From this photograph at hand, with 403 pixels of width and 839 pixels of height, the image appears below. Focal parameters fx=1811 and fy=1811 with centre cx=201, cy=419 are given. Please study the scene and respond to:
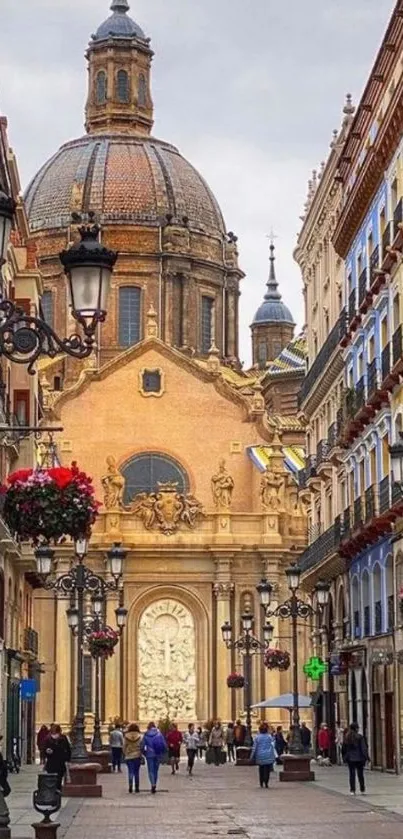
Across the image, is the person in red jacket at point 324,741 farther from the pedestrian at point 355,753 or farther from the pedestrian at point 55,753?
the pedestrian at point 55,753

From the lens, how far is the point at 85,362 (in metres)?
87.4

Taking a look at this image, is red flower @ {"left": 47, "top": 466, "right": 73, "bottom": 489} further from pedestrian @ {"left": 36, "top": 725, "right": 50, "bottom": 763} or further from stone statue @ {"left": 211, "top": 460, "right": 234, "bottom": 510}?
stone statue @ {"left": 211, "top": 460, "right": 234, "bottom": 510}

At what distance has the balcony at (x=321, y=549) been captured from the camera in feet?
185

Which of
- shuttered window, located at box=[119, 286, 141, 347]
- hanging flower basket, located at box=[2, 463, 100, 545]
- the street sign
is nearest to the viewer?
hanging flower basket, located at box=[2, 463, 100, 545]

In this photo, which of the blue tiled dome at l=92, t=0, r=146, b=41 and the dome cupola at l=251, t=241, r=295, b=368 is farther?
the dome cupola at l=251, t=241, r=295, b=368

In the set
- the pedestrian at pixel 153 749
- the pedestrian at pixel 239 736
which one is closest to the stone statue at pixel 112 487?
the pedestrian at pixel 239 736

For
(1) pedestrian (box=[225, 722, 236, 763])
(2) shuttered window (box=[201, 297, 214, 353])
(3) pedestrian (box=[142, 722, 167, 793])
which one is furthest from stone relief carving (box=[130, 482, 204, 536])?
(3) pedestrian (box=[142, 722, 167, 793])

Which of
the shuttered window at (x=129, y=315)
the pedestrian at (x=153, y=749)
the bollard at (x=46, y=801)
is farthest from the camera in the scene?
the shuttered window at (x=129, y=315)

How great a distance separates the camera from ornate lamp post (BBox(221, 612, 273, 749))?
2461 inches

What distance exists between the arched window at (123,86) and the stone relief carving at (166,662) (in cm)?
3178

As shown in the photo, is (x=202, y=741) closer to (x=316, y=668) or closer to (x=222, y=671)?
(x=222, y=671)

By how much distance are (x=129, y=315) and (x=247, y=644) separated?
3393 centimetres

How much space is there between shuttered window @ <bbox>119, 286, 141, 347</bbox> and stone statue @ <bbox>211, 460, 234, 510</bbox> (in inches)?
501

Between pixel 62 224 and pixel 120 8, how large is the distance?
17134 mm
